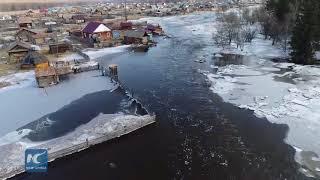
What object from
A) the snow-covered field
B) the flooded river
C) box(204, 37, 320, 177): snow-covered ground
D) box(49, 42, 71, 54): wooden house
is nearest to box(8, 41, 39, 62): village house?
box(49, 42, 71, 54): wooden house

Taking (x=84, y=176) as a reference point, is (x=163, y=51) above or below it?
above

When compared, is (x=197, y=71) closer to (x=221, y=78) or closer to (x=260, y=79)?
(x=221, y=78)

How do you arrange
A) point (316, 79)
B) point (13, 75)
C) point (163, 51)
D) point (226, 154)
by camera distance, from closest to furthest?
point (226, 154)
point (316, 79)
point (13, 75)
point (163, 51)

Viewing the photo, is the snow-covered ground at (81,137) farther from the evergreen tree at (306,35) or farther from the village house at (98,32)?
the village house at (98,32)

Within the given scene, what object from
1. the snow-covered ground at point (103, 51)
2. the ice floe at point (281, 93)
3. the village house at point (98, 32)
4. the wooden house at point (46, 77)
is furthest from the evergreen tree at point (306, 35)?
the village house at point (98, 32)

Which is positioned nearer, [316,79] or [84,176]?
[84,176]

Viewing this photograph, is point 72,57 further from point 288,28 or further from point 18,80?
point 288,28

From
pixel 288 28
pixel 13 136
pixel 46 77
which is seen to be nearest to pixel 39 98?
pixel 46 77

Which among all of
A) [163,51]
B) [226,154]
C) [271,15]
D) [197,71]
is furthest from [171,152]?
[271,15]
